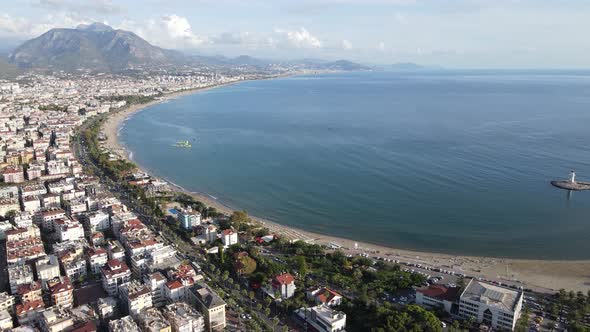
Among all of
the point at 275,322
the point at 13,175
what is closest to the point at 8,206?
the point at 13,175

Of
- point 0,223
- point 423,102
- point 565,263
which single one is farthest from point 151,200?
point 423,102

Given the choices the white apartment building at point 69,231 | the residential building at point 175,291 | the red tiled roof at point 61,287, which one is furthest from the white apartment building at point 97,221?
the residential building at point 175,291

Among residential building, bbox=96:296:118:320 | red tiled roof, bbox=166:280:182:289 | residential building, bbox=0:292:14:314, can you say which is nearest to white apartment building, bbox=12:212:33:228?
residential building, bbox=0:292:14:314

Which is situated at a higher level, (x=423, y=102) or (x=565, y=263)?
(x=423, y=102)

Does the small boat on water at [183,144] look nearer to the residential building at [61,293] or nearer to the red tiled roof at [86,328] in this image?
the residential building at [61,293]

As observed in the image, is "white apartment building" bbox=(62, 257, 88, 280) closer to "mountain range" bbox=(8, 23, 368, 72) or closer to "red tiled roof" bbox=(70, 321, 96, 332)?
"red tiled roof" bbox=(70, 321, 96, 332)

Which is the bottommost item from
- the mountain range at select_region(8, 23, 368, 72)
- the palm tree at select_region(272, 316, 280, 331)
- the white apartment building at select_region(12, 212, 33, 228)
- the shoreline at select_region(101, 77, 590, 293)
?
the shoreline at select_region(101, 77, 590, 293)

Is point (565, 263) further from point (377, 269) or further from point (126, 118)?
point (126, 118)
